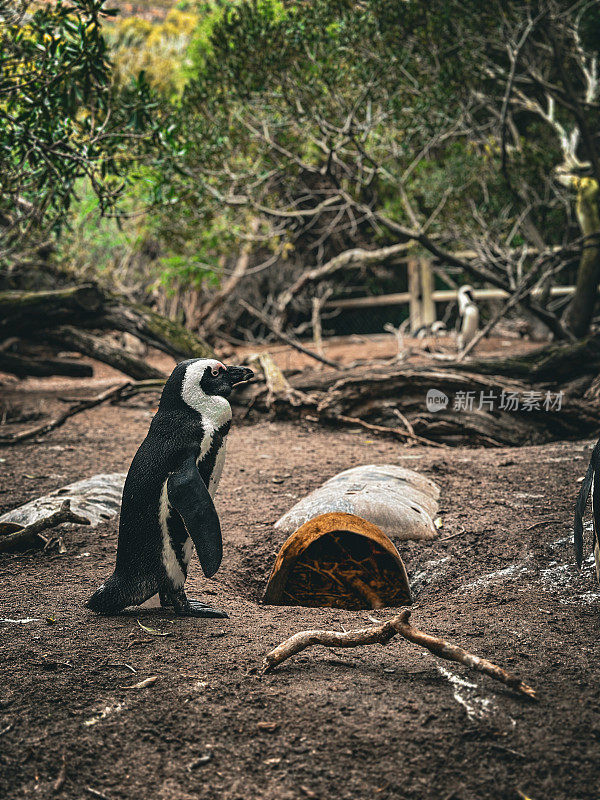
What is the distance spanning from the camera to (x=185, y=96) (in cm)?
703

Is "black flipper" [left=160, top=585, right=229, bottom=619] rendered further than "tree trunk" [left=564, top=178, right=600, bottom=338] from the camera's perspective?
No

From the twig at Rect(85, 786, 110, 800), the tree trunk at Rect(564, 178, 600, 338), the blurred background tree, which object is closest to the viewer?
the twig at Rect(85, 786, 110, 800)

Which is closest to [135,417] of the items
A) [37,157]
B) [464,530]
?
[37,157]

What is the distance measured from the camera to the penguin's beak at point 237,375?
2.34m

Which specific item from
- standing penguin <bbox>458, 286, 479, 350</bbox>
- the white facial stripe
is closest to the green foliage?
the white facial stripe

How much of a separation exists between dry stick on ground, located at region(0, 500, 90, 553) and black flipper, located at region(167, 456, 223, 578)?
1129 mm

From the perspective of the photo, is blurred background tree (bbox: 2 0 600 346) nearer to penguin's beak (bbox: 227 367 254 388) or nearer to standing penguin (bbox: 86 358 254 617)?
penguin's beak (bbox: 227 367 254 388)

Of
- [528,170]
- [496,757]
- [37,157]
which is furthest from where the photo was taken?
[528,170]

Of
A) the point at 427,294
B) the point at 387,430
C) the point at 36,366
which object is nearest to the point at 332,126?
the point at 387,430

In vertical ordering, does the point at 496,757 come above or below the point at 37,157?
below

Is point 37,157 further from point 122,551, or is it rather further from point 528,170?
point 528,170

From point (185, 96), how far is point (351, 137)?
2003mm

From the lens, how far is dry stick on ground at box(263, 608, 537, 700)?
163 cm

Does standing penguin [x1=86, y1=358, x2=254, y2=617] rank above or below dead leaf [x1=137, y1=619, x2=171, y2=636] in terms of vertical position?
above
